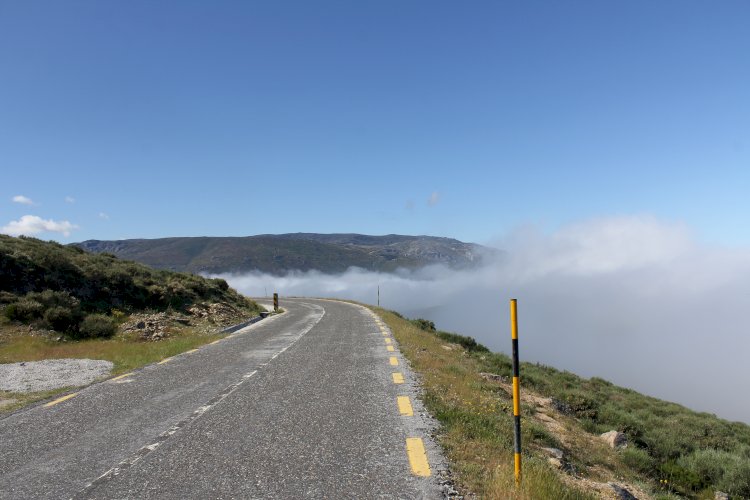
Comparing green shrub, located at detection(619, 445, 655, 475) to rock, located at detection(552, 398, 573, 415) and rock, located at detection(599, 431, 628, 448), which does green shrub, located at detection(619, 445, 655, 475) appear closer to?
rock, located at detection(599, 431, 628, 448)

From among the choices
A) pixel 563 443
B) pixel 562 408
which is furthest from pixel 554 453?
pixel 562 408

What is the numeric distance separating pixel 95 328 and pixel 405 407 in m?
16.2

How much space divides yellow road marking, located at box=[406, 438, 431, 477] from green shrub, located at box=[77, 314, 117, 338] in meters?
17.1

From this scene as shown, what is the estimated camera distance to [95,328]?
18609 millimetres

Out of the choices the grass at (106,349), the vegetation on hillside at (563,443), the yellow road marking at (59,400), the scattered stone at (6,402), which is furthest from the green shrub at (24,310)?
the vegetation on hillside at (563,443)

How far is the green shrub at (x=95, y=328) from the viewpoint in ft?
60.3

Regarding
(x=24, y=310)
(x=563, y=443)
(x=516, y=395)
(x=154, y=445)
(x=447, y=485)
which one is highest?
(x=516, y=395)

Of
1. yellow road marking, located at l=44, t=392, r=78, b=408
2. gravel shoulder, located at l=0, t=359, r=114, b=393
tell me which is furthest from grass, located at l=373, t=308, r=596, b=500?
gravel shoulder, located at l=0, t=359, r=114, b=393

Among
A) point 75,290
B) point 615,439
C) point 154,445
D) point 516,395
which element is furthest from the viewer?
point 75,290

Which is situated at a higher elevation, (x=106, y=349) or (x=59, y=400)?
(x=59, y=400)

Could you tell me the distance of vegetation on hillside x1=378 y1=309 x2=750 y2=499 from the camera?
4.82m

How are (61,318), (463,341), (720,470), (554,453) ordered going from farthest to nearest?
(463,341) → (61,318) → (720,470) → (554,453)

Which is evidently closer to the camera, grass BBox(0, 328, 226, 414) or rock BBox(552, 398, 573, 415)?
grass BBox(0, 328, 226, 414)

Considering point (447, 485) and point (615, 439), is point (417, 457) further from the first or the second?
point (615, 439)
